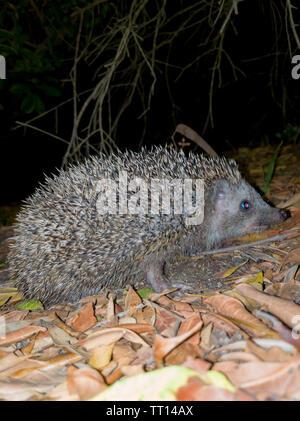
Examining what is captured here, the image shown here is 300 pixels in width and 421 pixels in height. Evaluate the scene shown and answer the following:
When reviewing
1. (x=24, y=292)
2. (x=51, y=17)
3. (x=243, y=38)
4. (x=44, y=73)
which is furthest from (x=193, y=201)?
(x=243, y=38)

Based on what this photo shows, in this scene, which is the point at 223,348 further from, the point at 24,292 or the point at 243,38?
the point at 243,38

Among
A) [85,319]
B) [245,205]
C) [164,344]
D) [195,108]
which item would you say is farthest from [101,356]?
[195,108]

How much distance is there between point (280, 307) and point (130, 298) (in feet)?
4.99

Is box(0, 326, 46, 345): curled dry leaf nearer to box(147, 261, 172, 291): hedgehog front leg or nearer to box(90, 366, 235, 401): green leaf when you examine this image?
box(147, 261, 172, 291): hedgehog front leg

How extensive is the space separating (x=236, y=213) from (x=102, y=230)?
73.2 inches

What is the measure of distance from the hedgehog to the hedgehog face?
90mm

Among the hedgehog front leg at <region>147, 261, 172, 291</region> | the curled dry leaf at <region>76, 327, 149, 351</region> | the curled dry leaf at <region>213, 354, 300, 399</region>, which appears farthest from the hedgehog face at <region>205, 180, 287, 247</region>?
the curled dry leaf at <region>213, 354, 300, 399</region>

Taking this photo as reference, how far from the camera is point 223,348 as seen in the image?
2.76 meters

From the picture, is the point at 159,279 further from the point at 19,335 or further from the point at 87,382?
the point at 87,382

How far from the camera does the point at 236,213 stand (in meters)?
5.12

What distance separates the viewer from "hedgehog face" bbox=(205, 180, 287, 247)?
4.96 m

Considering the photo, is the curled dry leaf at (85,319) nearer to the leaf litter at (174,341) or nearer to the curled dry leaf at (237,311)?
the leaf litter at (174,341)

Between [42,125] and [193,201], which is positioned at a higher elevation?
[42,125]

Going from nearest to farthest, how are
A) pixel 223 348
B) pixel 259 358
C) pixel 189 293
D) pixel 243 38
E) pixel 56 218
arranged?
pixel 259 358 → pixel 223 348 → pixel 189 293 → pixel 56 218 → pixel 243 38
